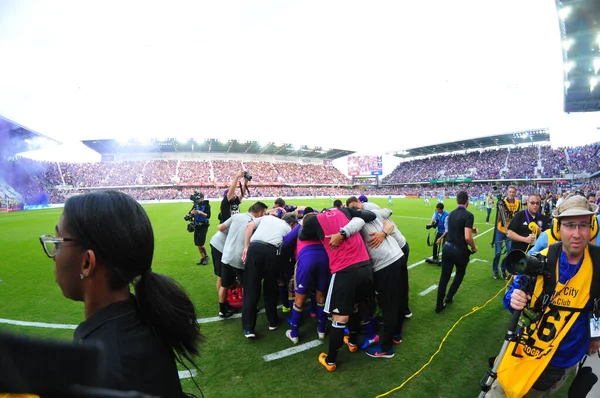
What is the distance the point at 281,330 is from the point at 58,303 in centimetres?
443

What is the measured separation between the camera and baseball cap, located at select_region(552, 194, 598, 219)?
209 cm

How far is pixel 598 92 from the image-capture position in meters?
19.8

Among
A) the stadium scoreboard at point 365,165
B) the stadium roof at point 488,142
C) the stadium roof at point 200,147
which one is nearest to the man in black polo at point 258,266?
the stadium roof at point 200,147

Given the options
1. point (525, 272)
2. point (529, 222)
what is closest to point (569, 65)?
point (529, 222)

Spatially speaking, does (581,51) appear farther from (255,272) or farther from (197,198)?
(255,272)

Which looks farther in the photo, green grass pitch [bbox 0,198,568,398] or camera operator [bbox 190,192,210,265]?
camera operator [bbox 190,192,210,265]

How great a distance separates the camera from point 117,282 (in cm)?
113

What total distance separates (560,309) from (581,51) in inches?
838

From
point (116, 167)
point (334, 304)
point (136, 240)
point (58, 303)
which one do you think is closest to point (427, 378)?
point (334, 304)

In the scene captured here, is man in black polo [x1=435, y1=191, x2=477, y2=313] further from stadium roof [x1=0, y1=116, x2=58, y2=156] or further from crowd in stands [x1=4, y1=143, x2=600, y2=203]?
crowd in stands [x1=4, y1=143, x2=600, y2=203]

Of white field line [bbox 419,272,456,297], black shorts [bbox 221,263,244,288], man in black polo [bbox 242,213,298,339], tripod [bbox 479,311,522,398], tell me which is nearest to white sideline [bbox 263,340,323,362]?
man in black polo [bbox 242,213,298,339]

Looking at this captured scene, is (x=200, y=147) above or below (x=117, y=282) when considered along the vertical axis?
above

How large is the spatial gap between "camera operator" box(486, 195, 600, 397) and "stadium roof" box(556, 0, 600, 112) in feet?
53.3

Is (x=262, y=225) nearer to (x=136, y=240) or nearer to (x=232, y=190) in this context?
(x=232, y=190)
